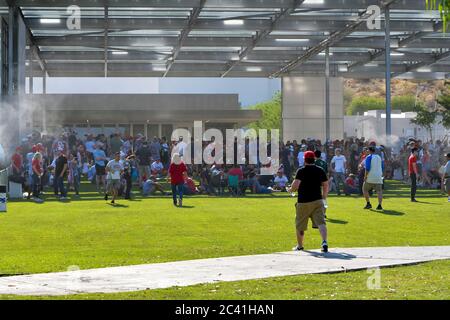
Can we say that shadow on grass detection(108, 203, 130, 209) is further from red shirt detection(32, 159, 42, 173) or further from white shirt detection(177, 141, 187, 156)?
white shirt detection(177, 141, 187, 156)

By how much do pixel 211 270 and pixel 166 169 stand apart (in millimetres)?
25450

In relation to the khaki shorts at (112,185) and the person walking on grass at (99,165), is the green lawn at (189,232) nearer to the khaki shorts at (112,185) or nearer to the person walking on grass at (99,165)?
the khaki shorts at (112,185)

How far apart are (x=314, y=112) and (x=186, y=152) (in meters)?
16.5

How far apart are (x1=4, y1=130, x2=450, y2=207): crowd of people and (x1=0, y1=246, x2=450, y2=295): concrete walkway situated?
10.4 m

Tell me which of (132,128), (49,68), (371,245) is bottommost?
(371,245)

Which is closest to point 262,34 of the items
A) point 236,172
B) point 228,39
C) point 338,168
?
point 228,39

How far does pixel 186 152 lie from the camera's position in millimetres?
36781

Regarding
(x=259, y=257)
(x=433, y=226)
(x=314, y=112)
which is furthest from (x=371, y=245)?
(x=314, y=112)

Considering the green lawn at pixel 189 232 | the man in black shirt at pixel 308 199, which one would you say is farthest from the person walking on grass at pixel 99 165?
the man in black shirt at pixel 308 199

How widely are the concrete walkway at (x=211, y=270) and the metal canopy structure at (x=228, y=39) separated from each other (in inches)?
796

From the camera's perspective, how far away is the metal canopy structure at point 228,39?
1362 inches

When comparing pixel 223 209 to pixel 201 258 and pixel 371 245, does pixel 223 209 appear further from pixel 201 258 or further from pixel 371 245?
pixel 201 258

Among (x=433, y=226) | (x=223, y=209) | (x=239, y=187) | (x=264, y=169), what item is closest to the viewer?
(x=433, y=226)

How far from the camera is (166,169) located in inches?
1476
